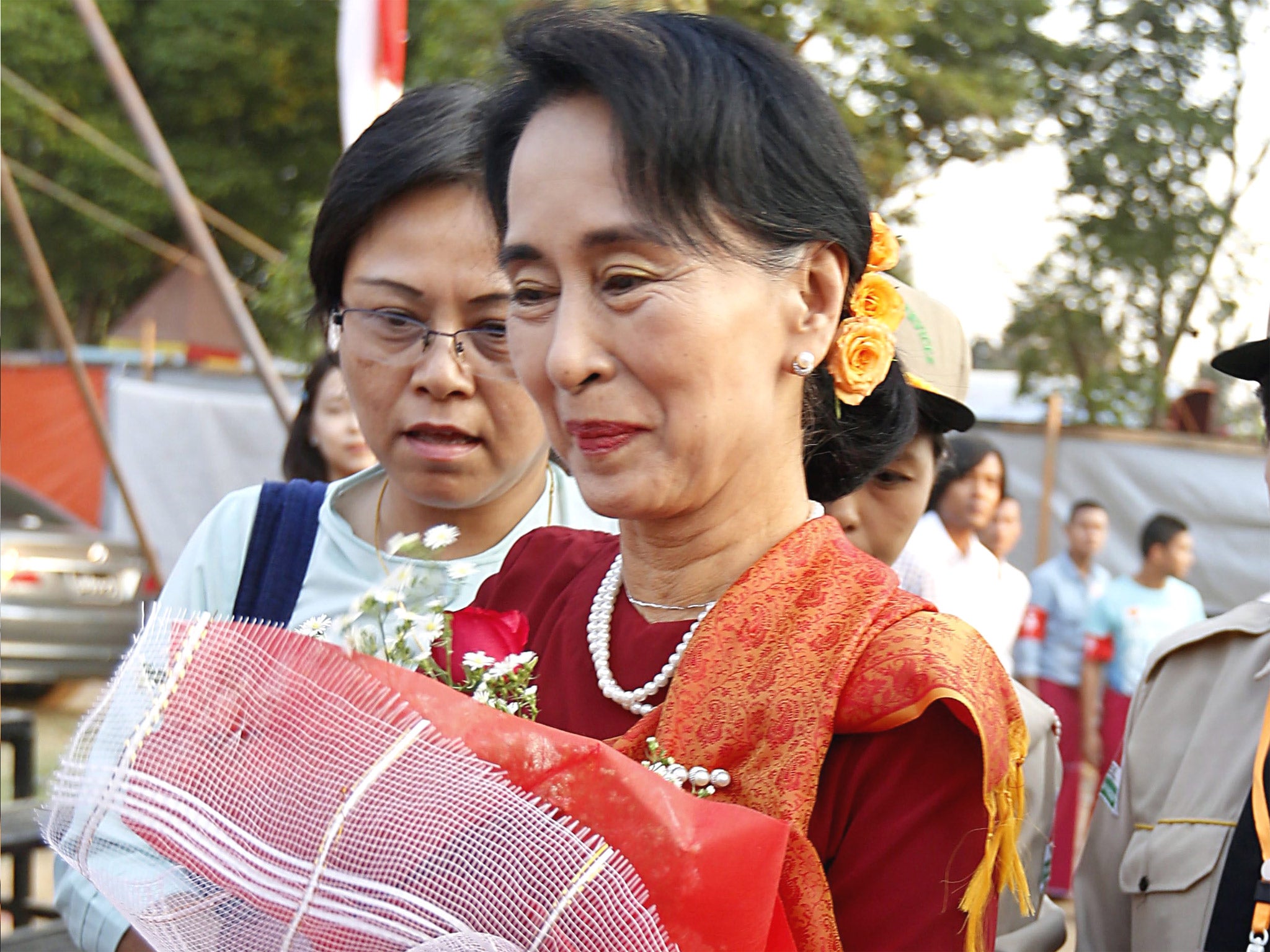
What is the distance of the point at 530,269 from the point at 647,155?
18 centimetres

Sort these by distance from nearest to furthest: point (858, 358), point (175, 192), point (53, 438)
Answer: point (858, 358)
point (175, 192)
point (53, 438)

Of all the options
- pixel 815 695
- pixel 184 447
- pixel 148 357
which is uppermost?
pixel 815 695

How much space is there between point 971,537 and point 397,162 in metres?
3.93

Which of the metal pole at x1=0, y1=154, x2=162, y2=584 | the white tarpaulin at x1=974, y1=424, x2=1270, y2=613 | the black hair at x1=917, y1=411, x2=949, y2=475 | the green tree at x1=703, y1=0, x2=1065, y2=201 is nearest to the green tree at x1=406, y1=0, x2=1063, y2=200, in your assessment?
the green tree at x1=703, y1=0, x2=1065, y2=201

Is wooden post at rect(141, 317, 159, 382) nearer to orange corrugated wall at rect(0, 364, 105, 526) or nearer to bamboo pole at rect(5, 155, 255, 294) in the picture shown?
orange corrugated wall at rect(0, 364, 105, 526)

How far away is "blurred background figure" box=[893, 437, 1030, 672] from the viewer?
5.16 meters

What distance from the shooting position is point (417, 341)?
2.14 meters

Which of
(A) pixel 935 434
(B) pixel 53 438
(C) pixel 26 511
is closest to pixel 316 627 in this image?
(A) pixel 935 434

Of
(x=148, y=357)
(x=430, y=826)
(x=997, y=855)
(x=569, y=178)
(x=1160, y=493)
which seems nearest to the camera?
(x=430, y=826)

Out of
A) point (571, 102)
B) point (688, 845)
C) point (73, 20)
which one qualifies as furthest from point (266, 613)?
point (73, 20)

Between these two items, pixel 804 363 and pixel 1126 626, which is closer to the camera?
pixel 804 363

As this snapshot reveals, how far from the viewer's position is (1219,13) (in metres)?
14.9

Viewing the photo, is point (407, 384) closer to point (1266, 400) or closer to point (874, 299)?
point (874, 299)

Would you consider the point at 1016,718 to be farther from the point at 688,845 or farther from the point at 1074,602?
the point at 1074,602
